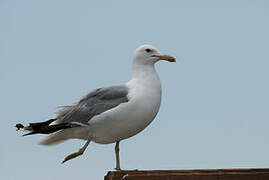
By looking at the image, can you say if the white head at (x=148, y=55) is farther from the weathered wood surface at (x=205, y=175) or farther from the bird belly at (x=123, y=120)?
the weathered wood surface at (x=205, y=175)

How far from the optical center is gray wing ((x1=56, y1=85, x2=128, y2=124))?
709 cm

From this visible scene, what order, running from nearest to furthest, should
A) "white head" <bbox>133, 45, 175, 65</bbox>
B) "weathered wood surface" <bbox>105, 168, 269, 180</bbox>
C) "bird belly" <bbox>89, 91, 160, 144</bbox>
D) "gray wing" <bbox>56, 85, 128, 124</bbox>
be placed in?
"weathered wood surface" <bbox>105, 168, 269, 180</bbox>, "bird belly" <bbox>89, 91, 160, 144</bbox>, "gray wing" <bbox>56, 85, 128, 124</bbox>, "white head" <bbox>133, 45, 175, 65</bbox>

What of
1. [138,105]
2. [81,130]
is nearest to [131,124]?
[138,105]

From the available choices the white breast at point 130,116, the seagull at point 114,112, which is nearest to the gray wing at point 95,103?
the seagull at point 114,112

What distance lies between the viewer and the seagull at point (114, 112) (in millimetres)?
6926

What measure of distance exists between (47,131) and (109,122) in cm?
102

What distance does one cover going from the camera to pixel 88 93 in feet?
24.5

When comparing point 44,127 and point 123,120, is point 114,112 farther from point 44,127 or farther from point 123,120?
point 44,127

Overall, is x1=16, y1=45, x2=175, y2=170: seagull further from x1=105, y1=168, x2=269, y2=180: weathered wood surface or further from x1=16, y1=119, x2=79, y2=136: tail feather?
x1=105, y1=168, x2=269, y2=180: weathered wood surface

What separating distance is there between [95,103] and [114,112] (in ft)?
1.52

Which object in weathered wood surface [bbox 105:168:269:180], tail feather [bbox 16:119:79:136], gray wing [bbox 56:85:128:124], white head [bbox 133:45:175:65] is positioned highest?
white head [bbox 133:45:175:65]

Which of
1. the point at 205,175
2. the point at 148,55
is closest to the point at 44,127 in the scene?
the point at 148,55

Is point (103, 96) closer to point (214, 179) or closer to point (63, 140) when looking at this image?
point (63, 140)

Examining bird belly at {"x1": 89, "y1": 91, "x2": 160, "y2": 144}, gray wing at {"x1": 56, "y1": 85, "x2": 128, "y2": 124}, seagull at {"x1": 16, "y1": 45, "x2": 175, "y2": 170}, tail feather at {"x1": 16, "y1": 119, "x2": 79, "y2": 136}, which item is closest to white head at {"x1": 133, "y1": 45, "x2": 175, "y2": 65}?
seagull at {"x1": 16, "y1": 45, "x2": 175, "y2": 170}
